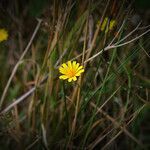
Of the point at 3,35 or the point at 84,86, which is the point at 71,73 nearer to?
the point at 84,86

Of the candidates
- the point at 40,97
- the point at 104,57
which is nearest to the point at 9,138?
the point at 40,97

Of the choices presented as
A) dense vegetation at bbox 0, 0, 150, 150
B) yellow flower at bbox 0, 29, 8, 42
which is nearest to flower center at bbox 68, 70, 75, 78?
dense vegetation at bbox 0, 0, 150, 150

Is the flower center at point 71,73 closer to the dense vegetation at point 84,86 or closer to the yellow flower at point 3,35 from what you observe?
the dense vegetation at point 84,86

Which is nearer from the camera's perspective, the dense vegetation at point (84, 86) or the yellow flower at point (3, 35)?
the dense vegetation at point (84, 86)

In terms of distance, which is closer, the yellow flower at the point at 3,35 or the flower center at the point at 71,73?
the flower center at the point at 71,73

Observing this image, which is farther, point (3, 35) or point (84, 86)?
point (3, 35)

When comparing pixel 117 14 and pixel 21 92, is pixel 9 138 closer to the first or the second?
pixel 21 92

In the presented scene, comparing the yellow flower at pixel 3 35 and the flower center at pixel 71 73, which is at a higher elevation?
the flower center at pixel 71 73

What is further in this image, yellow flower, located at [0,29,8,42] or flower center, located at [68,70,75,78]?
yellow flower, located at [0,29,8,42]

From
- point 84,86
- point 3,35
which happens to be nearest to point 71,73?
point 84,86

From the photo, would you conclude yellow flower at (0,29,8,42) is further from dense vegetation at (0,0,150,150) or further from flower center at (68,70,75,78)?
flower center at (68,70,75,78)

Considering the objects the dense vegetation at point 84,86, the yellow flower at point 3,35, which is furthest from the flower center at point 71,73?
the yellow flower at point 3,35
